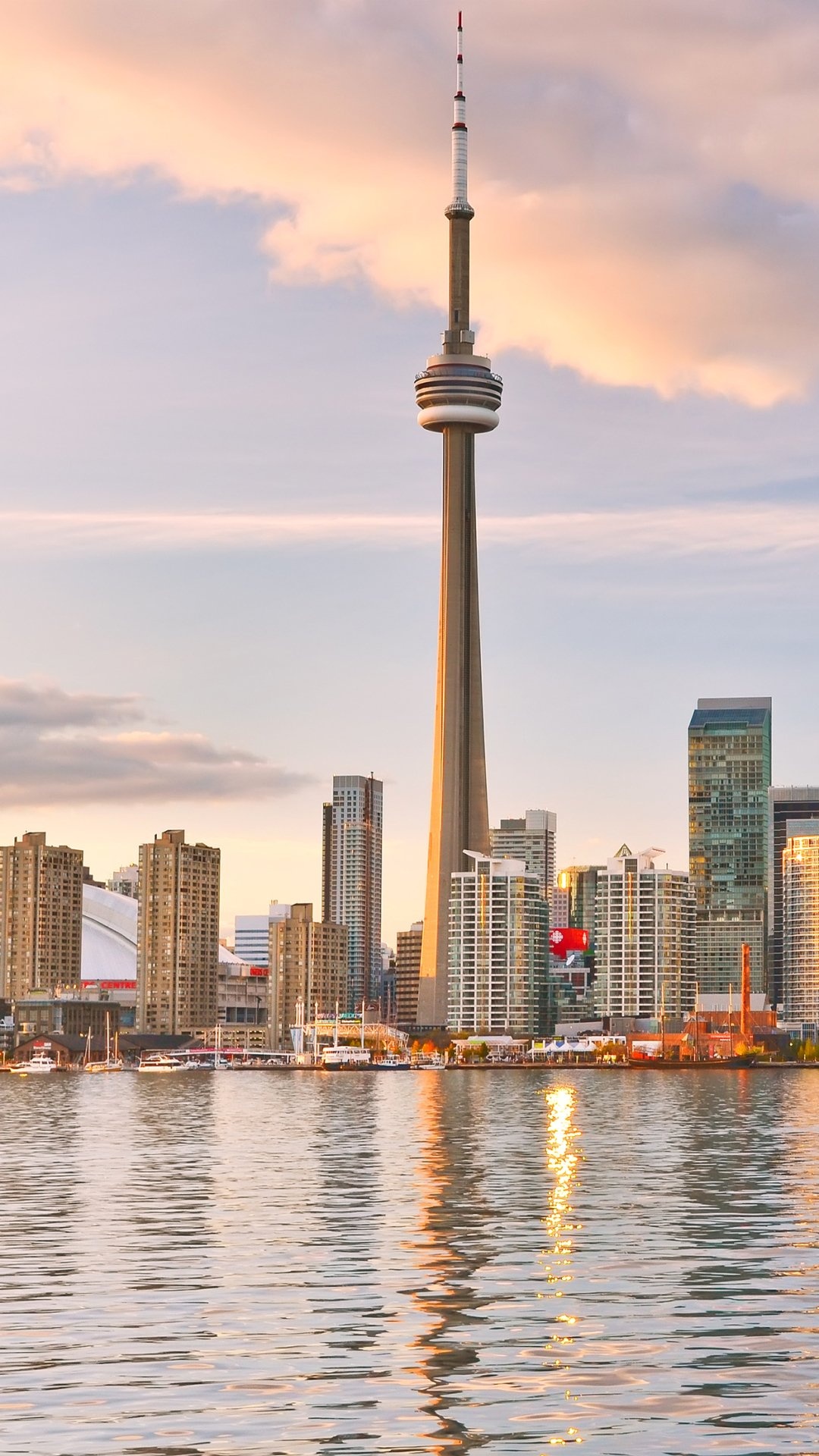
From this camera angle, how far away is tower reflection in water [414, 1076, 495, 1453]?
38.8 m

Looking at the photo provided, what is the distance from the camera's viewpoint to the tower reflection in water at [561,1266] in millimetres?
41062

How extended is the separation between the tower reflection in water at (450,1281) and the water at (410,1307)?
0.12 metres

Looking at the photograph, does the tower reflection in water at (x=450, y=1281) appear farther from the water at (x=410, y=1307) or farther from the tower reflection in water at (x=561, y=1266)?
the tower reflection in water at (x=561, y=1266)

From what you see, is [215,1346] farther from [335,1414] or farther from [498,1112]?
[498,1112]

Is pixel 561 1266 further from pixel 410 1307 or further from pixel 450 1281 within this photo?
pixel 410 1307

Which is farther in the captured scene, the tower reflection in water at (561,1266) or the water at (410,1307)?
the tower reflection in water at (561,1266)

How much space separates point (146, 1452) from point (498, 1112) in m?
147

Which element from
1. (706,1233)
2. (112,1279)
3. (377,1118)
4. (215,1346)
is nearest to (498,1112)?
(377,1118)

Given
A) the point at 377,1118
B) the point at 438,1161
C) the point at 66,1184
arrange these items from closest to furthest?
1. the point at 66,1184
2. the point at 438,1161
3. the point at 377,1118

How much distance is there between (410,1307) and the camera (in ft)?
171

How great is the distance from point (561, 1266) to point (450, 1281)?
4.89 metres

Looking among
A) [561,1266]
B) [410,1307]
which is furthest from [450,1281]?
[410,1307]

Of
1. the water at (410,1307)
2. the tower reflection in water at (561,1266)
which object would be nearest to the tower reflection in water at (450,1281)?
the water at (410,1307)

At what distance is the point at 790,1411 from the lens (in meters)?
38.8
